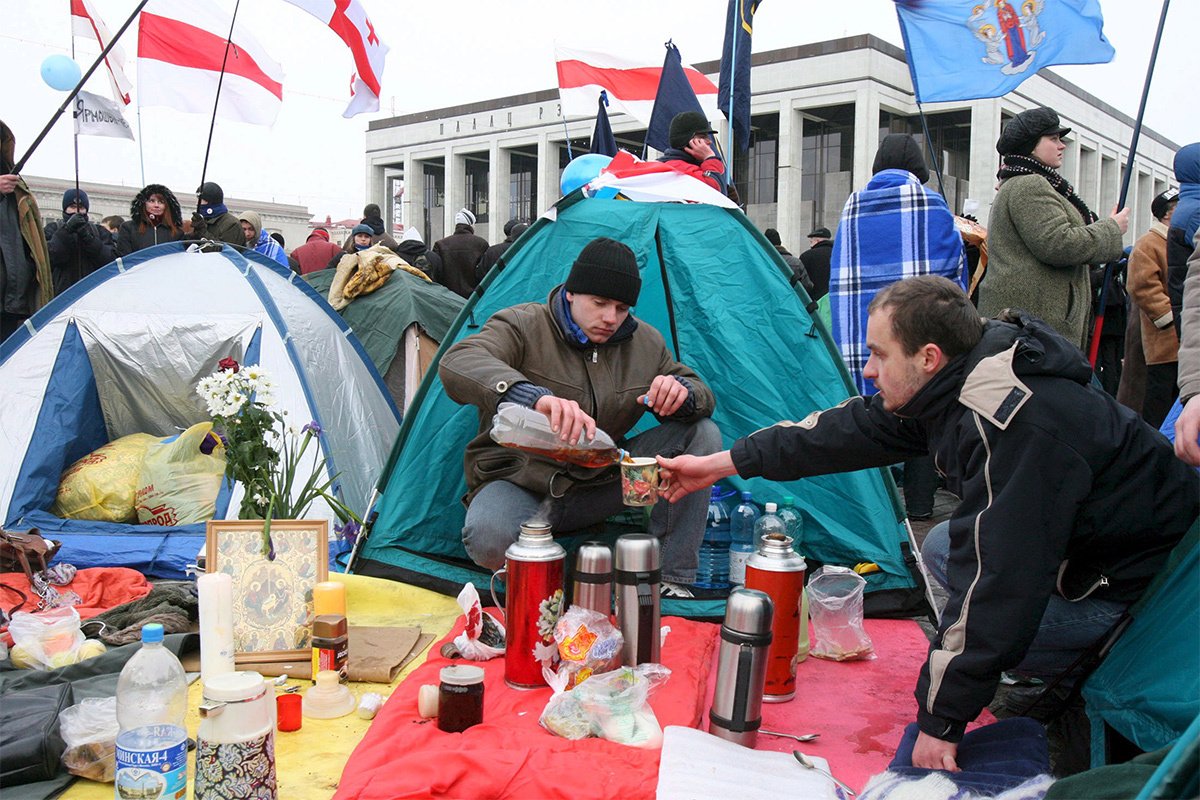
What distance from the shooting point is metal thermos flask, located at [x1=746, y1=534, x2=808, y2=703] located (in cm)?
248

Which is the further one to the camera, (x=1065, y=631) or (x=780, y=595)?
(x=780, y=595)

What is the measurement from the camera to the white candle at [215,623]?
2350 millimetres

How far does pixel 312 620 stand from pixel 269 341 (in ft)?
7.41

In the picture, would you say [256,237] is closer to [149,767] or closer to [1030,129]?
[1030,129]

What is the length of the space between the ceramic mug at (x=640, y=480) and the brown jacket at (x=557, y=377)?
0.48 meters

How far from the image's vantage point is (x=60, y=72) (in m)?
6.62

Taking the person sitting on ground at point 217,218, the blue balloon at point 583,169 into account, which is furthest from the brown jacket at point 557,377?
the person sitting on ground at point 217,218

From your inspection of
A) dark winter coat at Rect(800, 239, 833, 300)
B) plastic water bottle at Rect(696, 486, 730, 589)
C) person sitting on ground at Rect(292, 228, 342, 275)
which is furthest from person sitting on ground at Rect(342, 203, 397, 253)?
plastic water bottle at Rect(696, 486, 730, 589)

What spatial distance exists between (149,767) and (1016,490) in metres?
1.77

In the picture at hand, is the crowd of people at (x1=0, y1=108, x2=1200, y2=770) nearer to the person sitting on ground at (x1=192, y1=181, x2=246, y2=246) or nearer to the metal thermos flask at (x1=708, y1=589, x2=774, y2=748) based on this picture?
the metal thermos flask at (x1=708, y1=589, x2=774, y2=748)

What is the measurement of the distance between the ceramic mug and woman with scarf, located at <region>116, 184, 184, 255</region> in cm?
465

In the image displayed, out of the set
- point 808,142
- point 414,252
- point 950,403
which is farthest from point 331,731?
point 808,142

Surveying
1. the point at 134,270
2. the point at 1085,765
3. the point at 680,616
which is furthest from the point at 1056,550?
the point at 134,270

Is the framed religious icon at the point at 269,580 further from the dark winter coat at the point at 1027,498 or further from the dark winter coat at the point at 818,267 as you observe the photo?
the dark winter coat at the point at 818,267
